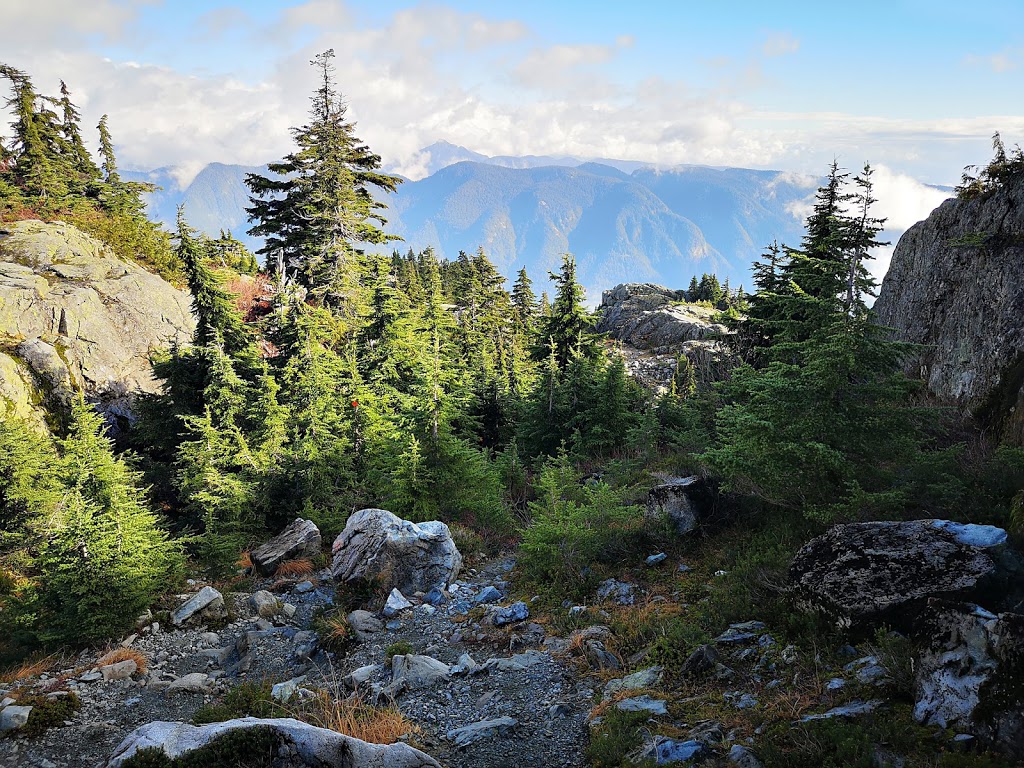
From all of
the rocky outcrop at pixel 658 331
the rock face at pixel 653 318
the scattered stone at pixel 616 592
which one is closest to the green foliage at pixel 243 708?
the scattered stone at pixel 616 592

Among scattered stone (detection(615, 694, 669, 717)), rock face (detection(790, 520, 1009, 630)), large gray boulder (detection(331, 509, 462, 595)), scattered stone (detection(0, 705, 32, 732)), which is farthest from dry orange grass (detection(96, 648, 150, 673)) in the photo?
rock face (detection(790, 520, 1009, 630))

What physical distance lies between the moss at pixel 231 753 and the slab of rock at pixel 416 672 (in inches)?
141

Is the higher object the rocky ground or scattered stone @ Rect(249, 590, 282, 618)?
the rocky ground

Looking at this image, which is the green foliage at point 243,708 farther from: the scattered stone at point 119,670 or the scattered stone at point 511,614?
the scattered stone at point 511,614

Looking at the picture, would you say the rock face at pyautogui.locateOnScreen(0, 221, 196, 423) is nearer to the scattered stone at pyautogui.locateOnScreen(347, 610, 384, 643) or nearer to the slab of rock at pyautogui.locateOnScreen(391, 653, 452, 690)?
the scattered stone at pyautogui.locateOnScreen(347, 610, 384, 643)

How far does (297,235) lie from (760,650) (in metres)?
26.3

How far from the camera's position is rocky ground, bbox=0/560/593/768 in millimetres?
6293

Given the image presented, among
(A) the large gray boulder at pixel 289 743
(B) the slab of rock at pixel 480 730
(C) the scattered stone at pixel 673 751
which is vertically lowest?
(B) the slab of rock at pixel 480 730

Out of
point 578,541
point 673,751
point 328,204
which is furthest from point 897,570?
point 328,204

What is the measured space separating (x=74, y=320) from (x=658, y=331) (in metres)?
50.8

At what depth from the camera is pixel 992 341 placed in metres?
10.9

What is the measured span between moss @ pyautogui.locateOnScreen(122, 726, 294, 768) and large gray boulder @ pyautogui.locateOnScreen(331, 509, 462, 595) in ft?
24.1

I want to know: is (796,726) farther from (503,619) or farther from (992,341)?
(992,341)

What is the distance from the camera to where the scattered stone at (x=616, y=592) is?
9305mm
